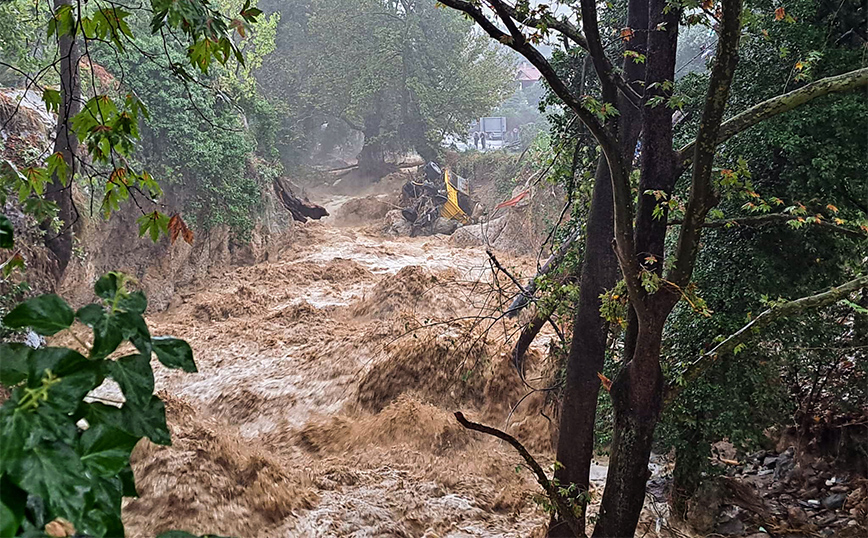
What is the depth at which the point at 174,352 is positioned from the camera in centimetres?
65

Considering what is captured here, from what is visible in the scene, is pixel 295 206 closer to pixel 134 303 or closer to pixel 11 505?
pixel 134 303

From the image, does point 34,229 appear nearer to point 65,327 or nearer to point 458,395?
point 458,395

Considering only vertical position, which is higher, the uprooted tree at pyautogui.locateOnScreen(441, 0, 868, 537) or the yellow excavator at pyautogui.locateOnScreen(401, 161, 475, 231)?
the yellow excavator at pyautogui.locateOnScreen(401, 161, 475, 231)

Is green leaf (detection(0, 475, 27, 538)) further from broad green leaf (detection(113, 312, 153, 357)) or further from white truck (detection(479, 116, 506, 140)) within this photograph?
white truck (detection(479, 116, 506, 140))

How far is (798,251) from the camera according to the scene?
328cm

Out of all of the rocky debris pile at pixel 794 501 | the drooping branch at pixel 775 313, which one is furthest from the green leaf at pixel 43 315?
the rocky debris pile at pixel 794 501

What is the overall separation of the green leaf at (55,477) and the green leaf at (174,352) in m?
0.15

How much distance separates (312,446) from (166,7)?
458cm

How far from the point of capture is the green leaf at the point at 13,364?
53 centimetres

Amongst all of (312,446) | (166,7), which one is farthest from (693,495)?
(166,7)

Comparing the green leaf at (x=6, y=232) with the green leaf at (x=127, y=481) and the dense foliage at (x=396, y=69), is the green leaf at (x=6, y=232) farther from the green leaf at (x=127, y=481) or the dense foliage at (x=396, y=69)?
the dense foliage at (x=396, y=69)

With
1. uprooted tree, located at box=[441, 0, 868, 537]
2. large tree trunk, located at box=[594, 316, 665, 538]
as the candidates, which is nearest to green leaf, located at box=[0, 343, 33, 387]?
uprooted tree, located at box=[441, 0, 868, 537]

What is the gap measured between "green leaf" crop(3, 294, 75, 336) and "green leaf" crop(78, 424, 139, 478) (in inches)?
4.4

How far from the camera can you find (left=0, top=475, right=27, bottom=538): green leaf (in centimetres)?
44
